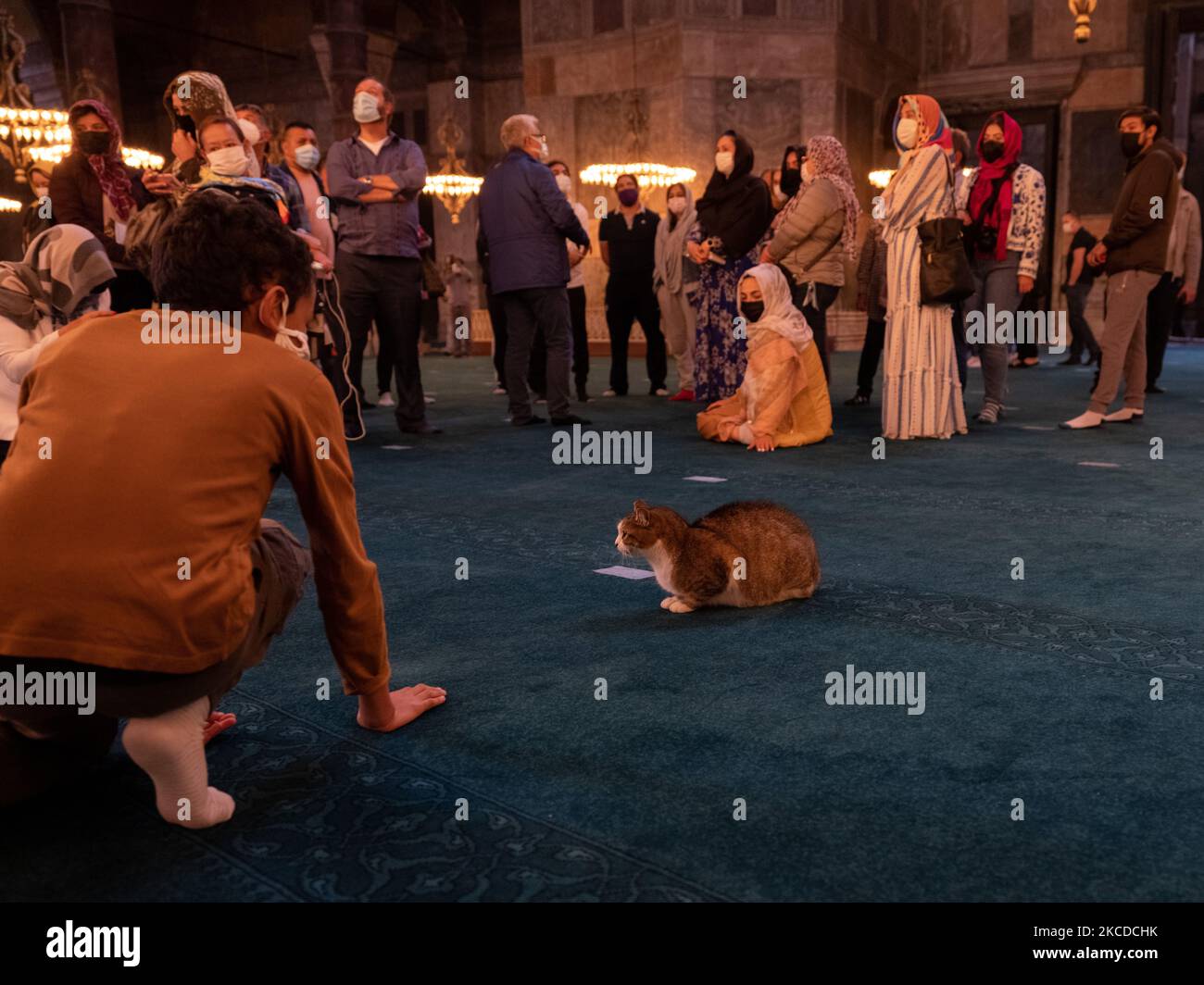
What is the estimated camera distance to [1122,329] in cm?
573

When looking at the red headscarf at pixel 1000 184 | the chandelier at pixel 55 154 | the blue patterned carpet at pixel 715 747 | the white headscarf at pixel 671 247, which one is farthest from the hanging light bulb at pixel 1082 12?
the chandelier at pixel 55 154

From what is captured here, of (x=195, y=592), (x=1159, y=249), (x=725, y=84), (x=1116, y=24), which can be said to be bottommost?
(x=195, y=592)

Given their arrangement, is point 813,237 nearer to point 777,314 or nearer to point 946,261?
point 946,261

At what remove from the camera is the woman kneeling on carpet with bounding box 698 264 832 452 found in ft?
18.2

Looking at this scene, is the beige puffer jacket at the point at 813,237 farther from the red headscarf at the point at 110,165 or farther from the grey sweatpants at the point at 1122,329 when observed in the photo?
the red headscarf at the point at 110,165

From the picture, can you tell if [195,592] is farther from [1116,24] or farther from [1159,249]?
[1116,24]

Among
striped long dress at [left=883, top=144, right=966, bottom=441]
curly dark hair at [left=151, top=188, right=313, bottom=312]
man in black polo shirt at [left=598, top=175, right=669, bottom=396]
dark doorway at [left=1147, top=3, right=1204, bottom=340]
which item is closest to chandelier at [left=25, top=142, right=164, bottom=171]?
man in black polo shirt at [left=598, top=175, right=669, bottom=396]

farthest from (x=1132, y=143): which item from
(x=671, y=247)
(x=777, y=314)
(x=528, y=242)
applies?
(x=671, y=247)

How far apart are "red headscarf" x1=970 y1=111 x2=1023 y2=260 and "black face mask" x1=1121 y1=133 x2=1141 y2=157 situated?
0.54 metres

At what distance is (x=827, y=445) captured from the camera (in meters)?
5.70

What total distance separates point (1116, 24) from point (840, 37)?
4.37m

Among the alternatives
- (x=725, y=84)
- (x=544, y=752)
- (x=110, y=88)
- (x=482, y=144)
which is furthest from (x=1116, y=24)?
(x=544, y=752)

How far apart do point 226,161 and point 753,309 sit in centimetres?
272

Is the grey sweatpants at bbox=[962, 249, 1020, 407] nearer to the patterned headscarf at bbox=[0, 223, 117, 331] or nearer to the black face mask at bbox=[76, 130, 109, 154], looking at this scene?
the black face mask at bbox=[76, 130, 109, 154]
